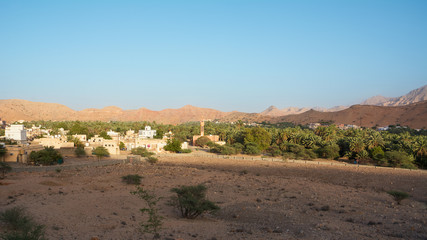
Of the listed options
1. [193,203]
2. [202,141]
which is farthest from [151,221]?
[202,141]

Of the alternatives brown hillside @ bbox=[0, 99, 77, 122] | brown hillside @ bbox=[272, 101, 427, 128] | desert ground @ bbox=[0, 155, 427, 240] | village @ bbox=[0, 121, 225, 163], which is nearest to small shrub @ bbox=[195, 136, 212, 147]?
village @ bbox=[0, 121, 225, 163]

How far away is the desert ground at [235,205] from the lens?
12727mm

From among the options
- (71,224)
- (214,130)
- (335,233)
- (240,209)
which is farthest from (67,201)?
(214,130)

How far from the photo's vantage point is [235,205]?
18016 millimetres

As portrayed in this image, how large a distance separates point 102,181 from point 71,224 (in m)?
12.6

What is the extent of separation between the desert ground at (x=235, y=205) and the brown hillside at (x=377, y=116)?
97062mm

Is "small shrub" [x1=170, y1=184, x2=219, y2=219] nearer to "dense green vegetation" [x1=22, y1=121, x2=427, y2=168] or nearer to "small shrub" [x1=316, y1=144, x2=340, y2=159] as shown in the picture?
"dense green vegetation" [x1=22, y1=121, x2=427, y2=168]

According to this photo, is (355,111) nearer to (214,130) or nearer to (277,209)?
(214,130)

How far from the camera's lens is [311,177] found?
103ft

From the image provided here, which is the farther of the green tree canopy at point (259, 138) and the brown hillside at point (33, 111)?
the brown hillside at point (33, 111)

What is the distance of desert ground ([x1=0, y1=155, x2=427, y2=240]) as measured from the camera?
41.8 ft

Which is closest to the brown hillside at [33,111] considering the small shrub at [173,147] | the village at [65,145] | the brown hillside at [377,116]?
the village at [65,145]

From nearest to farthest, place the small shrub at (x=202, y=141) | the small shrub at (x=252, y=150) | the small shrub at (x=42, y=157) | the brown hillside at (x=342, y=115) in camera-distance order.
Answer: the small shrub at (x=42, y=157), the small shrub at (x=252, y=150), the small shrub at (x=202, y=141), the brown hillside at (x=342, y=115)

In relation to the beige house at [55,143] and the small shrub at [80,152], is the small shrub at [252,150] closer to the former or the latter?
the small shrub at [80,152]
